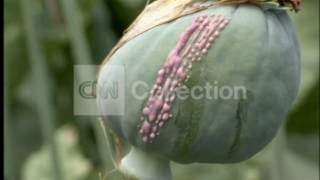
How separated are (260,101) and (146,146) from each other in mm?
103

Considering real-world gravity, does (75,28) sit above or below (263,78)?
below

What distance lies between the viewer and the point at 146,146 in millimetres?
728

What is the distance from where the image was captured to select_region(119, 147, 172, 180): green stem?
75cm

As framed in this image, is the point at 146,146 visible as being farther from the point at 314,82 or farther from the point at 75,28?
the point at 314,82

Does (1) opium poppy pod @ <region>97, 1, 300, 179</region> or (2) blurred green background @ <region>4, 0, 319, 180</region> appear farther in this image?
(2) blurred green background @ <region>4, 0, 319, 180</region>

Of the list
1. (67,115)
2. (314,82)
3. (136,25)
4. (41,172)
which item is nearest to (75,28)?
(136,25)

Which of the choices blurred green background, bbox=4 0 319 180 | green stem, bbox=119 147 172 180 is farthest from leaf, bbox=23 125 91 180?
green stem, bbox=119 147 172 180

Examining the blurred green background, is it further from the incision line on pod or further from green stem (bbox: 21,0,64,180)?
the incision line on pod

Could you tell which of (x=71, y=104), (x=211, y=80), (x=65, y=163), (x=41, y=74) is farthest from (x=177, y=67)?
(x=71, y=104)

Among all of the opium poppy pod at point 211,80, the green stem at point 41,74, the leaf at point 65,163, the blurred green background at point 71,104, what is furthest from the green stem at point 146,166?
the leaf at point 65,163

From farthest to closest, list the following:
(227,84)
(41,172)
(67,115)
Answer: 1. (67,115)
2. (41,172)
3. (227,84)

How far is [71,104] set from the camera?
82.8 inches

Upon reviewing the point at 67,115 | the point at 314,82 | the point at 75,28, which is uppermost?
the point at 75,28

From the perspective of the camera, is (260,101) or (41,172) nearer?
(260,101)
